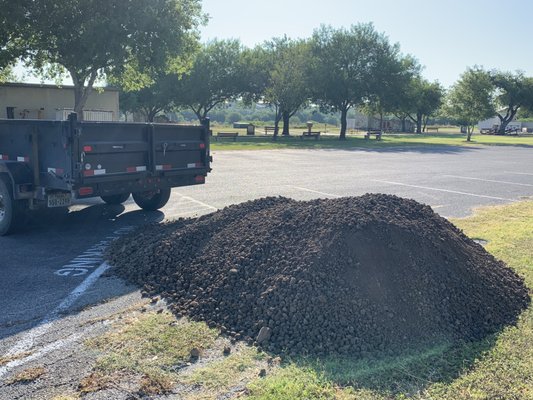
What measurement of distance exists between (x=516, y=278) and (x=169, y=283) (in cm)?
399

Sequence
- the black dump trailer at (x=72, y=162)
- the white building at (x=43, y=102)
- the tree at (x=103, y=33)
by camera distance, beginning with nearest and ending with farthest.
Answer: the black dump trailer at (x=72, y=162), the tree at (x=103, y=33), the white building at (x=43, y=102)

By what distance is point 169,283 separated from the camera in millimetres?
5668

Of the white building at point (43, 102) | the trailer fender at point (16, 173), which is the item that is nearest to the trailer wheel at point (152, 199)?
the trailer fender at point (16, 173)

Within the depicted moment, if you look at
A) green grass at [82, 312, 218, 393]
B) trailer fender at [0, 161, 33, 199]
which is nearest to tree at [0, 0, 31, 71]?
trailer fender at [0, 161, 33, 199]

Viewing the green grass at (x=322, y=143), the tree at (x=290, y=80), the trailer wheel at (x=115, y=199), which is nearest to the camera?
the trailer wheel at (x=115, y=199)

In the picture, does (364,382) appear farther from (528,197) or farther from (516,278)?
(528,197)

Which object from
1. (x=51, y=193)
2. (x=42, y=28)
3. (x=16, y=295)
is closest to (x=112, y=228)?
(x=51, y=193)

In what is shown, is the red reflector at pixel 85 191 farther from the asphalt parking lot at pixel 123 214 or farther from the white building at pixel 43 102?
the white building at pixel 43 102

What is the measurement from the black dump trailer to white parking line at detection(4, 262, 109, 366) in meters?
1.98

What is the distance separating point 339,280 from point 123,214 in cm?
654

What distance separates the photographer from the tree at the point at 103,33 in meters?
21.1

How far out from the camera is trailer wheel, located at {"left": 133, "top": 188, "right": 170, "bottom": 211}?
34.2 feet

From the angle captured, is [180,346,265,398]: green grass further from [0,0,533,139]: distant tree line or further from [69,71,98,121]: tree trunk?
[69,71,98,121]: tree trunk

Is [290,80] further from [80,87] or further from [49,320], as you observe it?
[49,320]
